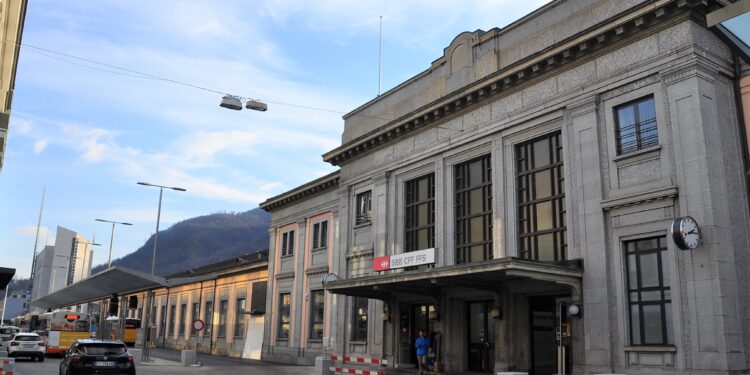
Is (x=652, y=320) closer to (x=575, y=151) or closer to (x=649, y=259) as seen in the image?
(x=649, y=259)

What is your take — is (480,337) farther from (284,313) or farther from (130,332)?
(130,332)

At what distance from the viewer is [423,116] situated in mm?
28484

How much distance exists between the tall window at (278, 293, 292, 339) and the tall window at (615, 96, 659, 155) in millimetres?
26123

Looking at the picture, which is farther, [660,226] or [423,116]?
[423,116]

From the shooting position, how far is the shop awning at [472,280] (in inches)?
778

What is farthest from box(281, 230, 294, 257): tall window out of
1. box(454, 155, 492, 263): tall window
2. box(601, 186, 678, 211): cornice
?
box(601, 186, 678, 211): cornice

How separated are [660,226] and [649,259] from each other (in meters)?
1.13

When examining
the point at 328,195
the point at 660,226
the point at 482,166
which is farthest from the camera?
the point at 328,195

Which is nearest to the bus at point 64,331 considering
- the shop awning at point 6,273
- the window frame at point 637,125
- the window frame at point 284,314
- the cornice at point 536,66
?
the window frame at point 284,314

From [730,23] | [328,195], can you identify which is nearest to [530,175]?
[730,23]

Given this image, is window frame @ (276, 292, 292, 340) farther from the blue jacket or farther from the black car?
the black car

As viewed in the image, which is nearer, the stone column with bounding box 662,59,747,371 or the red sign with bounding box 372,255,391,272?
the stone column with bounding box 662,59,747,371

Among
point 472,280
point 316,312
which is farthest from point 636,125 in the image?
point 316,312

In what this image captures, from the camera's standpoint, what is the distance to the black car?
67.9 feet
